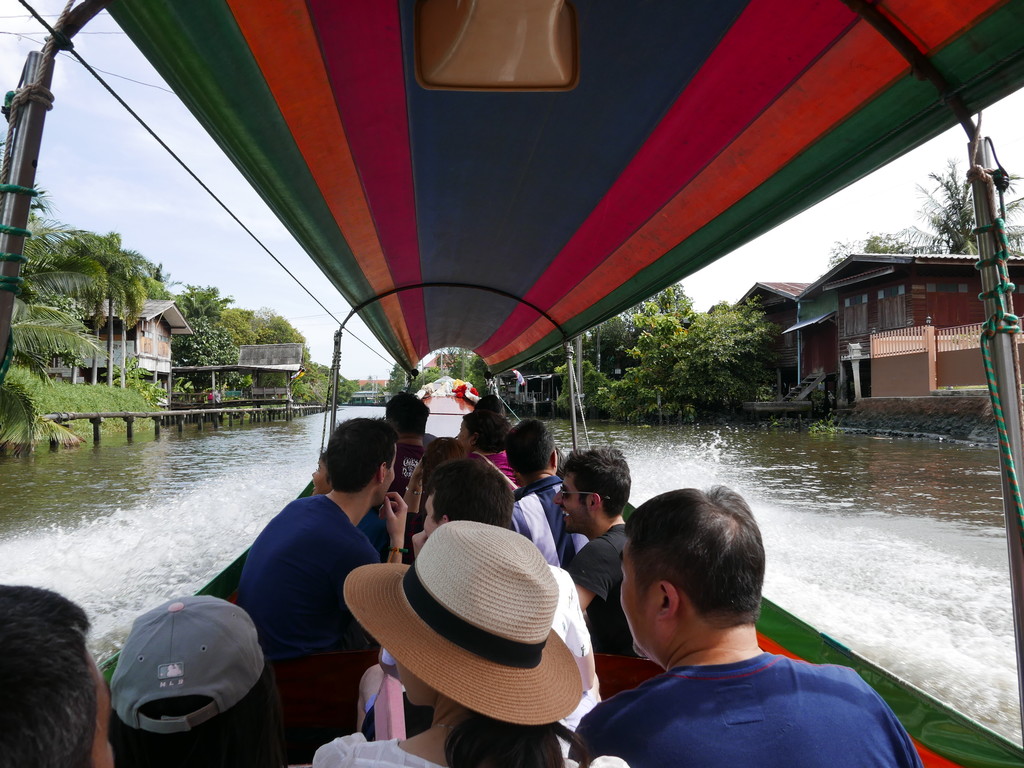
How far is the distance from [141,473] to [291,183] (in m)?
13.6

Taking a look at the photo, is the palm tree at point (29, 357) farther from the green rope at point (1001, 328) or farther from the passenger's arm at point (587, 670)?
the green rope at point (1001, 328)

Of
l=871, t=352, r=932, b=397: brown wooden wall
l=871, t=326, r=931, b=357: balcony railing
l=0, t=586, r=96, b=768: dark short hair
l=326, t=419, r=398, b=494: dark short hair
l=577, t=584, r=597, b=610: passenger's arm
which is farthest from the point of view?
l=871, t=326, r=931, b=357: balcony railing

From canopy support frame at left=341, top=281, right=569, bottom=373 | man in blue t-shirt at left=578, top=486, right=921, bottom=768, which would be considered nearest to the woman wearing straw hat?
man in blue t-shirt at left=578, top=486, right=921, bottom=768

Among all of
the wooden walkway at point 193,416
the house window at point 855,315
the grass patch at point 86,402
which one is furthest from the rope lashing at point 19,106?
the house window at point 855,315

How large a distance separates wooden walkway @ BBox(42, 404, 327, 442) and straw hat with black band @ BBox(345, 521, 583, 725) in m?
17.8

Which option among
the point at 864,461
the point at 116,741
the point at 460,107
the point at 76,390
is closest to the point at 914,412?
the point at 864,461

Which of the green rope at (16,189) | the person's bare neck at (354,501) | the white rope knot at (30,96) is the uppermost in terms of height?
the white rope knot at (30,96)

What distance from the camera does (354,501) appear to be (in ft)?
7.36

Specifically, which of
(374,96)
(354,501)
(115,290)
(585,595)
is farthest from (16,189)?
(115,290)

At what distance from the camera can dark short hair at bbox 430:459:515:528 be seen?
1841 mm

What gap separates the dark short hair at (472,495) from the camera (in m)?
1.84

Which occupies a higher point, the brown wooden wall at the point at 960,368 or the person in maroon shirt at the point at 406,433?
the brown wooden wall at the point at 960,368

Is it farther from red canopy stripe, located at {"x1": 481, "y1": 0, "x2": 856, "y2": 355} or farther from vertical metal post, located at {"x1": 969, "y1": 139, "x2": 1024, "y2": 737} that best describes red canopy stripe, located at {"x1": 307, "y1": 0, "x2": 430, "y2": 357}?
vertical metal post, located at {"x1": 969, "y1": 139, "x2": 1024, "y2": 737}

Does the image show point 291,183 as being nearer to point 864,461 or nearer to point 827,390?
point 864,461
